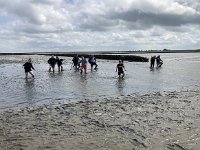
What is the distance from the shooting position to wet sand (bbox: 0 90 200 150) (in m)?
9.07

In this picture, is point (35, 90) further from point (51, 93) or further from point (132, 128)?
point (132, 128)

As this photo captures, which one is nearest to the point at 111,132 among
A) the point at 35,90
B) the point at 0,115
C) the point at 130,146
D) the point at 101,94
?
the point at 130,146

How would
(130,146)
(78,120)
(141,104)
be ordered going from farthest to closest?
(141,104) < (78,120) < (130,146)

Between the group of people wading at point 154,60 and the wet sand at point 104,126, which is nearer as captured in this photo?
the wet sand at point 104,126

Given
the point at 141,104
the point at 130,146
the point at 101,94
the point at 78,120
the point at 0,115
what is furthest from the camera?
the point at 101,94

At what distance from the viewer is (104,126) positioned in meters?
11.1

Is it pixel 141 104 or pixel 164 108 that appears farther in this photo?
pixel 141 104

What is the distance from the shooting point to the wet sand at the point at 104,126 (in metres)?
9.07

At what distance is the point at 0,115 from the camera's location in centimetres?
1290

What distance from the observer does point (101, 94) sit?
1933 cm

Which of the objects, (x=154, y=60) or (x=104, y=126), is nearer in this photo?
(x=104, y=126)

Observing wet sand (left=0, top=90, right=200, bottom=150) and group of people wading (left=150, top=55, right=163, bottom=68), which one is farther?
group of people wading (left=150, top=55, right=163, bottom=68)

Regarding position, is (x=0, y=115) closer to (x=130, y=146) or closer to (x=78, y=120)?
(x=78, y=120)

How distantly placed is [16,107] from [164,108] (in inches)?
231
